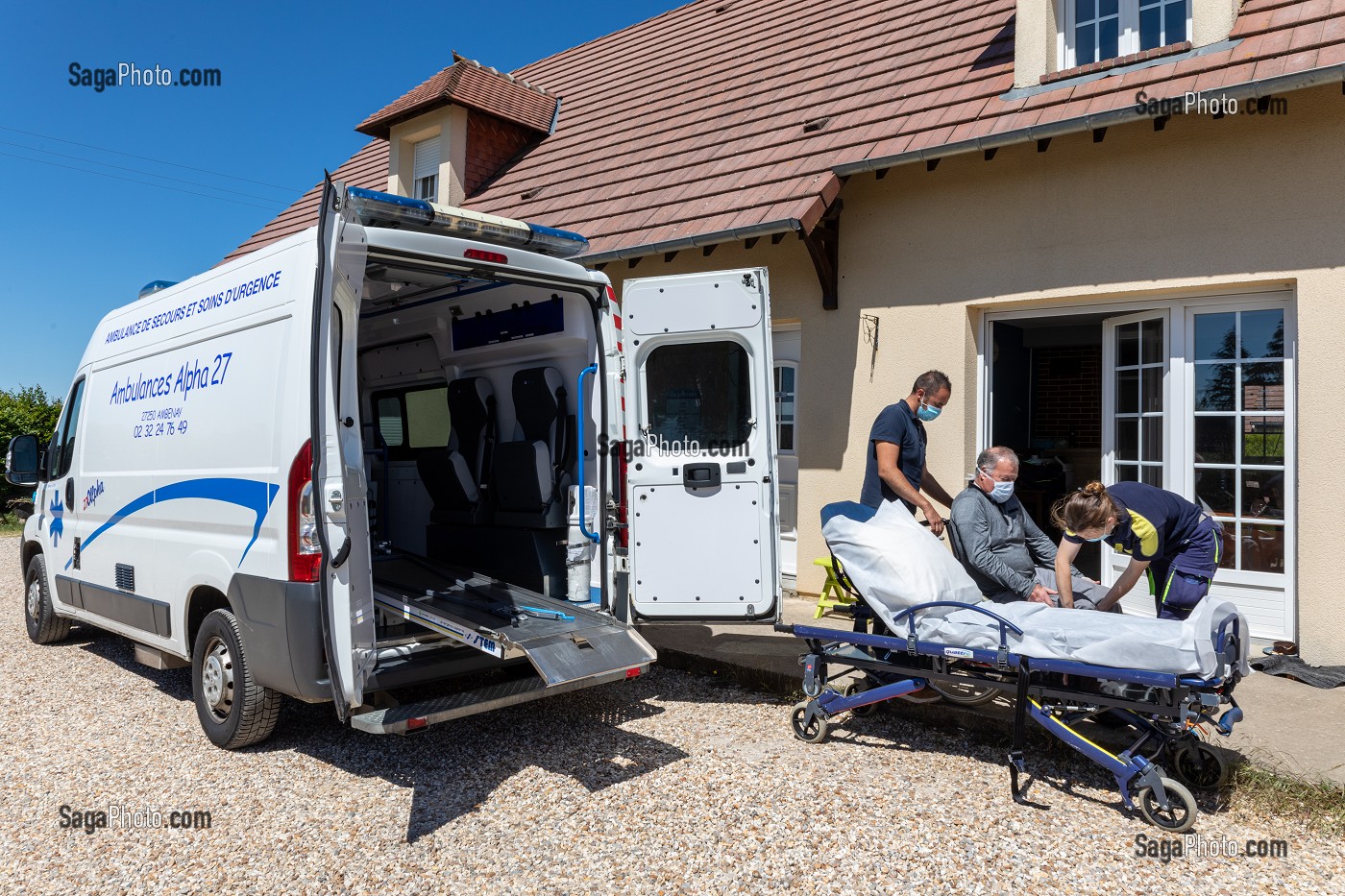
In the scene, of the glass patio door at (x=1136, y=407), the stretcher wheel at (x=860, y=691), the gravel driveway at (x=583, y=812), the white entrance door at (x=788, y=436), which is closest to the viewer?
the gravel driveway at (x=583, y=812)

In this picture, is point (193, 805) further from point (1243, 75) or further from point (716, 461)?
point (1243, 75)

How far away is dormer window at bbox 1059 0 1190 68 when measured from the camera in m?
6.28

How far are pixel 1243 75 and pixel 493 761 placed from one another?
19.0 feet

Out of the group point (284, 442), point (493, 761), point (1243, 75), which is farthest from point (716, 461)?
point (1243, 75)

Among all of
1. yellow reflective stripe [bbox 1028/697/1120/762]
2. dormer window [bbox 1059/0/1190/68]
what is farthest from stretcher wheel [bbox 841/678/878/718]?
dormer window [bbox 1059/0/1190/68]

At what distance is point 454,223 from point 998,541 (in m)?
3.29

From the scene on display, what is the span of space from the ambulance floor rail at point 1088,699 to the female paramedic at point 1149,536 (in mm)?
621

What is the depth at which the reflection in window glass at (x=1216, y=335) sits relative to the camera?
5.82 meters

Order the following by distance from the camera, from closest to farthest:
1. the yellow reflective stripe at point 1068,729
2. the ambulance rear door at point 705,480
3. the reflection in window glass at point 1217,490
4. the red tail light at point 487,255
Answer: the yellow reflective stripe at point 1068,729 < the red tail light at point 487,255 < the ambulance rear door at point 705,480 < the reflection in window glass at point 1217,490

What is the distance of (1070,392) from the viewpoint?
10.2 meters

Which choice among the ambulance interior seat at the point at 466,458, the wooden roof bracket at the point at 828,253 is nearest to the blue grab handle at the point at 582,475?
the ambulance interior seat at the point at 466,458

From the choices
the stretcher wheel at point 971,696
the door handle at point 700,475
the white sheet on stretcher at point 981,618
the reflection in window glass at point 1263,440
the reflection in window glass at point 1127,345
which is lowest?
the stretcher wheel at point 971,696

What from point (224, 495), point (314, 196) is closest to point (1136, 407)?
point (224, 495)

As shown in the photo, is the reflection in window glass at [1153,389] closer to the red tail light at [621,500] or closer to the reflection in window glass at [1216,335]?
the reflection in window glass at [1216,335]
